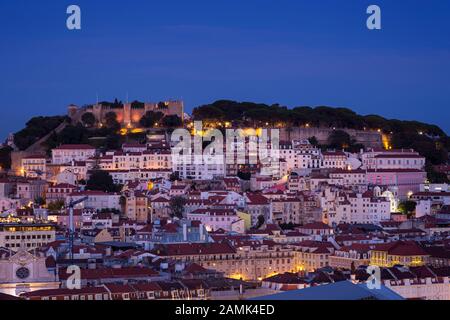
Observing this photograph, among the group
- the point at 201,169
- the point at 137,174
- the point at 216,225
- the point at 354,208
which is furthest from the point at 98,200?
the point at 354,208

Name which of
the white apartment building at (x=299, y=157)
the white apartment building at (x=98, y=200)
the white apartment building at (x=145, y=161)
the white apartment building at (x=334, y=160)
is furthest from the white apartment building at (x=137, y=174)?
the white apartment building at (x=334, y=160)

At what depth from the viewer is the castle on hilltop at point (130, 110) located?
39375 millimetres

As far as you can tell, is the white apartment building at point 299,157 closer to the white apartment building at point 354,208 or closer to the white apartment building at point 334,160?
the white apartment building at point 334,160

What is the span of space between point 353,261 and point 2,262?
7.73 meters

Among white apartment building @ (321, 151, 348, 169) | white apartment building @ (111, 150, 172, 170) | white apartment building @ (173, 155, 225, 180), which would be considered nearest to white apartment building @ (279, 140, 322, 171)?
white apartment building @ (321, 151, 348, 169)

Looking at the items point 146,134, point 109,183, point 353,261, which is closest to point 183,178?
point 109,183

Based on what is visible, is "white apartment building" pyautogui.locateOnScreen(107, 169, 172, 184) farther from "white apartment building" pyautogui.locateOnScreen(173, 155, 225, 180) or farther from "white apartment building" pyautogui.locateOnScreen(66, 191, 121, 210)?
"white apartment building" pyautogui.locateOnScreen(66, 191, 121, 210)

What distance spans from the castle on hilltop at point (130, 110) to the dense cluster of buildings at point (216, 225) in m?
0.08

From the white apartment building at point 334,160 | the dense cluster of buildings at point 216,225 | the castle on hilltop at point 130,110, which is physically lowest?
the dense cluster of buildings at point 216,225

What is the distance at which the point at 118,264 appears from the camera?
17.5 metres

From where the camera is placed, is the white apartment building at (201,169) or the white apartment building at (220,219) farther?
the white apartment building at (201,169)

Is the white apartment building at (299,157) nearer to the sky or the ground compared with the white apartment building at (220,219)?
nearer to the sky

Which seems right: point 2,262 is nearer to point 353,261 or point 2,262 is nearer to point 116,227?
point 353,261

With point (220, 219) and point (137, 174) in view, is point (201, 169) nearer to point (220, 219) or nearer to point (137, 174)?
point (137, 174)
